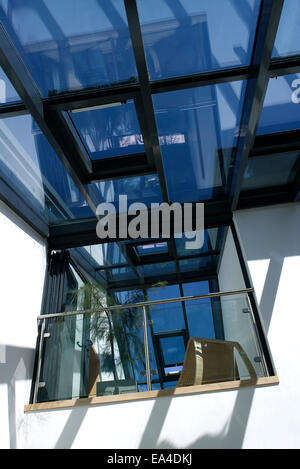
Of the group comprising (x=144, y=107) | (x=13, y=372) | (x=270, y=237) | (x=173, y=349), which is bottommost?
(x=13, y=372)

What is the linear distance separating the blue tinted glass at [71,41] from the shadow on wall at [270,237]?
2768mm

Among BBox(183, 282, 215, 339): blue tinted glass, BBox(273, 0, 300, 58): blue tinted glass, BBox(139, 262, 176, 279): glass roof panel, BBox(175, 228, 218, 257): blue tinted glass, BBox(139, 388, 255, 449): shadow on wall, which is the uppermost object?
BBox(273, 0, 300, 58): blue tinted glass

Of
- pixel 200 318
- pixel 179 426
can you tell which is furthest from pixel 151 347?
pixel 179 426

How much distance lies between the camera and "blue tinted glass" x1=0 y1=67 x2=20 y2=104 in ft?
10.6

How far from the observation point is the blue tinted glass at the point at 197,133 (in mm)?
3781

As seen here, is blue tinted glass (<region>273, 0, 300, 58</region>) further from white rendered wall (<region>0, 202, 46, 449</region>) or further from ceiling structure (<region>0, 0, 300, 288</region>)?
white rendered wall (<region>0, 202, 46, 449</region>)

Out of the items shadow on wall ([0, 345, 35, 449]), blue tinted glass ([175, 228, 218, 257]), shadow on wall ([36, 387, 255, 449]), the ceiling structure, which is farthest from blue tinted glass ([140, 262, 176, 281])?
shadow on wall ([36, 387, 255, 449])

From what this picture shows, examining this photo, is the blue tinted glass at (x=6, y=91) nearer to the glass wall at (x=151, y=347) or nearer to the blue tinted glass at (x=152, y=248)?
the glass wall at (x=151, y=347)

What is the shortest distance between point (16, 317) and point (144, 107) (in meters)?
2.88

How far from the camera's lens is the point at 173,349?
419 centimetres

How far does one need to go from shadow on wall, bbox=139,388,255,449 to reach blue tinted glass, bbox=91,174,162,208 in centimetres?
284

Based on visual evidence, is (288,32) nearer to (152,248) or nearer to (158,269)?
(152,248)

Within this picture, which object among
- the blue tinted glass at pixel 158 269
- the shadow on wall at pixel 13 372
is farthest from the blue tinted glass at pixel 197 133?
the shadow on wall at pixel 13 372

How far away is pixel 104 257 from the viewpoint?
6.39 metres
